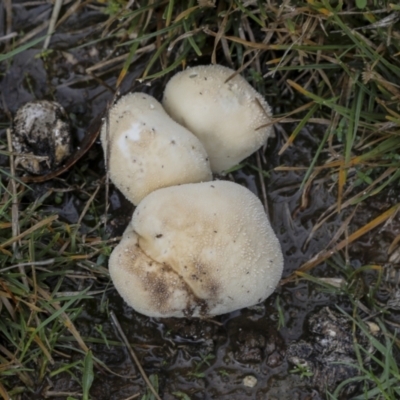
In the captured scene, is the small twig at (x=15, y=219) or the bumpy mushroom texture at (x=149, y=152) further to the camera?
the small twig at (x=15, y=219)

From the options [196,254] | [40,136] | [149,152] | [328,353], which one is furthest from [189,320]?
[40,136]

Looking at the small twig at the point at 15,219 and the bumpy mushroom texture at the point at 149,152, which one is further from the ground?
the bumpy mushroom texture at the point at 149,152

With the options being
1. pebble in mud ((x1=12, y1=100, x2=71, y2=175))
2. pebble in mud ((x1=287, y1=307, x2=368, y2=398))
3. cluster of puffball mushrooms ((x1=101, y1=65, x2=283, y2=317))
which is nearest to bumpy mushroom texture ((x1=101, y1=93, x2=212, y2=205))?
cluster of puffball mushrooms ((x1=101, y1=65, x2=283, y2=317))

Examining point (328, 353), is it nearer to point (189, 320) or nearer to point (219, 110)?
point (189, 320)

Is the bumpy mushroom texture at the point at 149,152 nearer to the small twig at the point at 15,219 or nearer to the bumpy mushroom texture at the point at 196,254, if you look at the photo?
the bumpy mushroom texture at the point at 196,254

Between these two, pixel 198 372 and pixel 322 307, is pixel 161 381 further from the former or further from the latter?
pixel 322 307

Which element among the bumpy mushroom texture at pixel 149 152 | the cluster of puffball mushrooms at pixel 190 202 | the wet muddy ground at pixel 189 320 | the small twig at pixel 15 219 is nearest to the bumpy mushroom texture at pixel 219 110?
the cluster of puffball mushrooms at pixel 190 202
